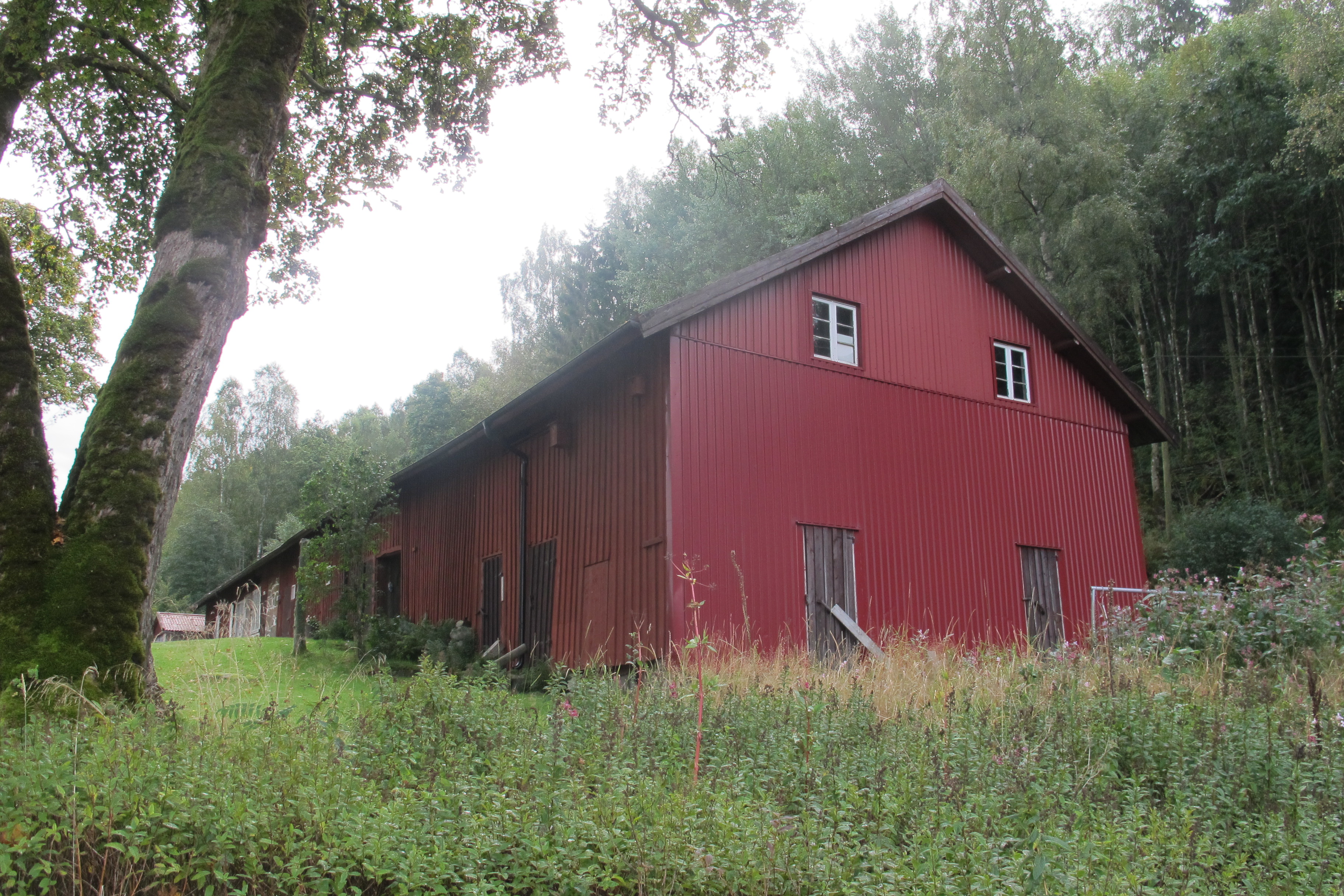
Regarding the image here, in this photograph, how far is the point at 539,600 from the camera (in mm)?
14219

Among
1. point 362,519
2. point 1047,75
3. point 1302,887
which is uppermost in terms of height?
point 1047,75

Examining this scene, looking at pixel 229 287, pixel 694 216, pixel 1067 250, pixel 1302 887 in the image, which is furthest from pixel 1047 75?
pixel 1302 887

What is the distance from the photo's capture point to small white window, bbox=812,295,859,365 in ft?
42.9

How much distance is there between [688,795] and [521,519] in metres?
10.7

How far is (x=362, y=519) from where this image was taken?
52.3ft

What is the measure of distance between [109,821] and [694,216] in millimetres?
32066

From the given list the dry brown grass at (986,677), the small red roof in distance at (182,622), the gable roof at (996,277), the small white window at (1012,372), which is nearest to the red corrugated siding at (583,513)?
the gable roof at (996,277)

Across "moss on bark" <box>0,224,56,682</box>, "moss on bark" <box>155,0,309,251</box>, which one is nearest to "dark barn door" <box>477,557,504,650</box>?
"moss on bark" <box>155,0,309,251</box>

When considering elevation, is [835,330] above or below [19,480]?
above

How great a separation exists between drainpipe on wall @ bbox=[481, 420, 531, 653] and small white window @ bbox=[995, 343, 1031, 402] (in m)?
7.30

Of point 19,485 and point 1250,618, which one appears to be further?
point 1250,618

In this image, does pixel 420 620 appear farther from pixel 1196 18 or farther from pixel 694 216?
pixel 1196 18

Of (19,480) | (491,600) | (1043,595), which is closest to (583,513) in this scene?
(491,600)

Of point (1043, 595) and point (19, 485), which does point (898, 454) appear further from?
point (19, 485)
